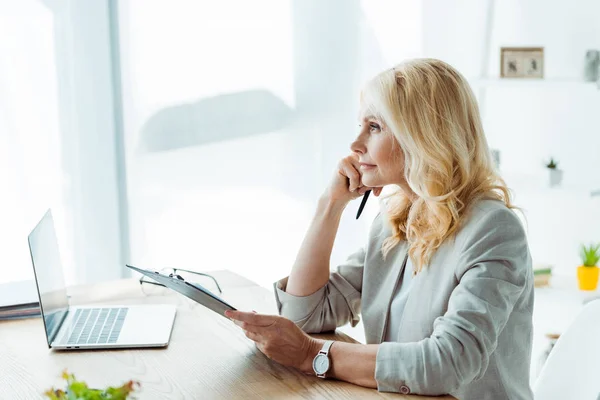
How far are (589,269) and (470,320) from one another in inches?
68.7

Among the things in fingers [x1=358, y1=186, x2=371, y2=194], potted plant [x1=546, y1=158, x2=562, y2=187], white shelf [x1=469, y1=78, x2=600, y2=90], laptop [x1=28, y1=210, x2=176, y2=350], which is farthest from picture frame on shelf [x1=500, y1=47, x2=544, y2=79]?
laptop [x1=28, y1=210, x2=176, y2=350]

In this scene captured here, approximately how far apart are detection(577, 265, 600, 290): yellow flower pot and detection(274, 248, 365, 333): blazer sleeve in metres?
1.46

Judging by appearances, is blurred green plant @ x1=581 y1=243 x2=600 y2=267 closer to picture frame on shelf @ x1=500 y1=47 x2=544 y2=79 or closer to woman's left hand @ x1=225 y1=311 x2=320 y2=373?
picture frame on shelf @ x1=500 y1=47 x2=544 y2=79

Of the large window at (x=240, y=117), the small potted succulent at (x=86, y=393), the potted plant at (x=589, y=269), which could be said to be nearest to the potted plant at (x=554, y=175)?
the potted plant at (x=589, y=269)

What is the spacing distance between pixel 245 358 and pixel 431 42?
239 cm

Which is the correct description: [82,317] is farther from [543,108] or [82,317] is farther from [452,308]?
[543,108]

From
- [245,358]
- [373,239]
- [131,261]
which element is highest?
[373,239]

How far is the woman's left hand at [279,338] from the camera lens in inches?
60.9

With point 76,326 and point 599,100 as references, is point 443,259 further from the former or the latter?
point 599,100

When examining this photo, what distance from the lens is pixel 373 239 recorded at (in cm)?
187

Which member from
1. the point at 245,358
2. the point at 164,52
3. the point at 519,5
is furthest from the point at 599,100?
the point at 245,358

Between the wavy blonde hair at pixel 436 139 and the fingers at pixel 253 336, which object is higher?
the wavy blonde hair at pixel 436 139

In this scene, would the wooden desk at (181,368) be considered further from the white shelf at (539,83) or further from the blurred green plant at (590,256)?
the white shelf at (539,83)

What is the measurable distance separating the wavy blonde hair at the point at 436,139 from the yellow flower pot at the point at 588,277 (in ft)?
4.89
